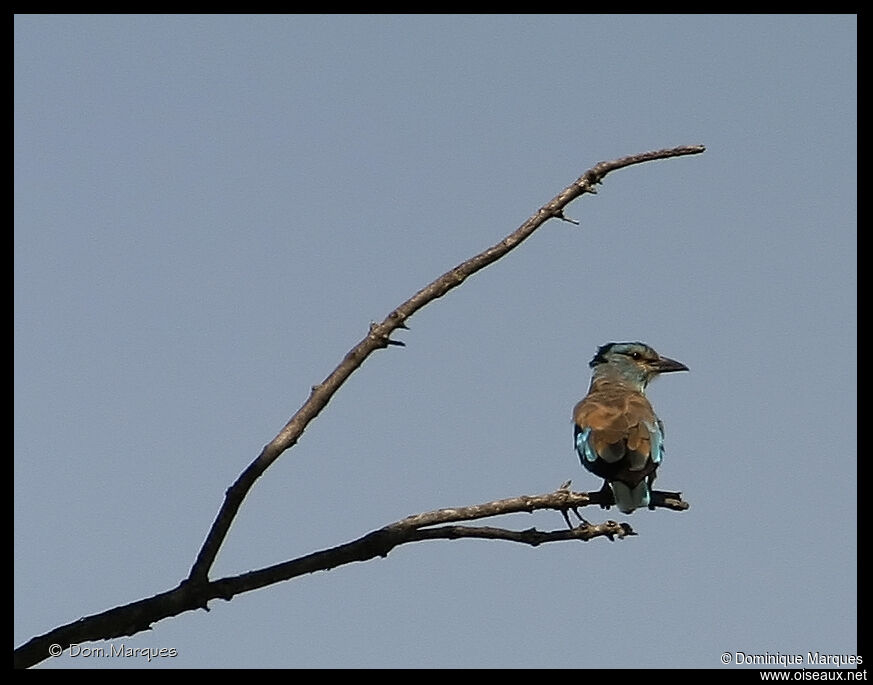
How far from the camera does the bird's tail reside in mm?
6324

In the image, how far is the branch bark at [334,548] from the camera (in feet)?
13.2

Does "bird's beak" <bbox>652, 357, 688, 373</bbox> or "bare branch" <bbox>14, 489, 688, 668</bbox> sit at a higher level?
"bird's beak" <bbox>652, 357, 688, 373</bbox>

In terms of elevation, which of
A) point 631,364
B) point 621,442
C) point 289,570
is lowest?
point 289,570

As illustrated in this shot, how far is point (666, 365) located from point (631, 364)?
0.31 m

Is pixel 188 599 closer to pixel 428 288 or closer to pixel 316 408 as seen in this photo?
pixel 316 408

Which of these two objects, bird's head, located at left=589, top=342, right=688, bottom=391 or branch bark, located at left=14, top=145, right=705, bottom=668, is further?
bird's head, located at left=589, top=342, right=688, bottom=391

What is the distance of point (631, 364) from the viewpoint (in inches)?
374

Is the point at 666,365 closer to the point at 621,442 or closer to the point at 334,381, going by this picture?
the point at 621,442

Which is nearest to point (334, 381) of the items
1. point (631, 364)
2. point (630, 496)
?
point (630, 496)

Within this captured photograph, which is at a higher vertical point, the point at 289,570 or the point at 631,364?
the point at 631,364

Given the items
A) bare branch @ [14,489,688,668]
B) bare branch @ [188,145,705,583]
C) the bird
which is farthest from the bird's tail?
bare branch @ [188,145,705,583]

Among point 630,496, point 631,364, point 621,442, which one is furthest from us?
point 631,364

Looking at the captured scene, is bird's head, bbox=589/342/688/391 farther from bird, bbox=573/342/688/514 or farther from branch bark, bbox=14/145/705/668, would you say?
branch bark, bbox=14/145/705/668

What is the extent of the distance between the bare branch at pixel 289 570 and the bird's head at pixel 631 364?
509cm
